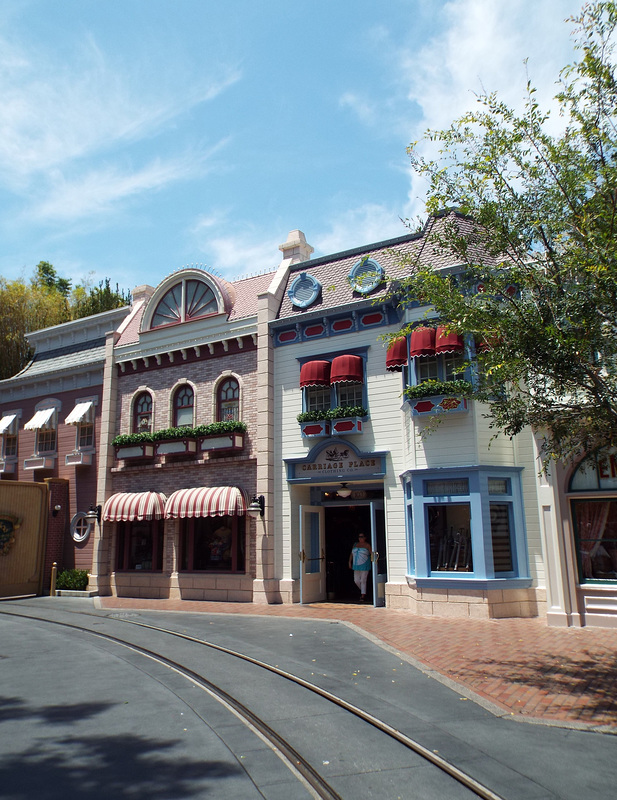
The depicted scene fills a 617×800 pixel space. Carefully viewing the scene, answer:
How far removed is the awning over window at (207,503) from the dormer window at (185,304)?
560cm

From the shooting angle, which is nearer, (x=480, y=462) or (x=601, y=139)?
(x=601, y=139)

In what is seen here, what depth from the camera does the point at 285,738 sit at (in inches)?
236

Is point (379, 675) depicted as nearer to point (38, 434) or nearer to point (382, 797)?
point (382, 797)

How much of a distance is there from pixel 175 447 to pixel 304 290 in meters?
6.14

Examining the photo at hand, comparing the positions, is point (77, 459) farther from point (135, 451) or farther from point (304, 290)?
point (304, 290)

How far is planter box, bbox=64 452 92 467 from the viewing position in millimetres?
22062

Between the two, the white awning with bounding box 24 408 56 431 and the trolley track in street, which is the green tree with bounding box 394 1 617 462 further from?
the white awning with bounding box 24 408 56 431

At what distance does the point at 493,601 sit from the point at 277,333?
30.7 ft

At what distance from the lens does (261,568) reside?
1722 cm

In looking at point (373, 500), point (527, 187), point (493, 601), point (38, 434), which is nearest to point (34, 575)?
point (38, 434)

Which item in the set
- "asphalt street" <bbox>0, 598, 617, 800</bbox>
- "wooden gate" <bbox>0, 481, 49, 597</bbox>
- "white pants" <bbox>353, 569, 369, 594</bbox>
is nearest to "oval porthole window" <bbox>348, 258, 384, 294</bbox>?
"white pants" <bbox>353, 569, 369, 594</bbox>

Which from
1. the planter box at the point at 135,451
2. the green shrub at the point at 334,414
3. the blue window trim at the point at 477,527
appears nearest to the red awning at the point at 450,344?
the blue window trim at the point at 477,527

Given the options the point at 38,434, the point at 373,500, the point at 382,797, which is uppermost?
the point at 38,434

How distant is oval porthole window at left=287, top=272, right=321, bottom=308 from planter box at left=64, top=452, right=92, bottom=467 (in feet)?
30.6
